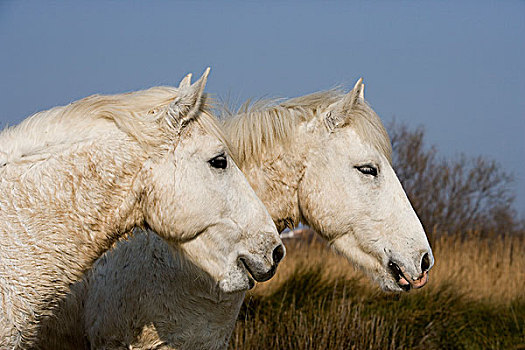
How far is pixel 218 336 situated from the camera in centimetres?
377

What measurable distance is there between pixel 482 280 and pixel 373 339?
4.82 metres

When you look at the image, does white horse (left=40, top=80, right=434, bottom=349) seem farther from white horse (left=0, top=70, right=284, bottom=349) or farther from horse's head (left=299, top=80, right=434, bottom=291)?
white horse (left=0, top=70, right=284, bottom=349)

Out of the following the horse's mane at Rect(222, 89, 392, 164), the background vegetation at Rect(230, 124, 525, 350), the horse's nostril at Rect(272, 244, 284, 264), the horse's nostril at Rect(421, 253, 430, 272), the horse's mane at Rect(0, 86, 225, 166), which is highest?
the horse's mane at Rect(0, 86, 225, 166)

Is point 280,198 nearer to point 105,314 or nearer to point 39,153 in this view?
point 105,314

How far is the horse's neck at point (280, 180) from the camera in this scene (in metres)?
3.94

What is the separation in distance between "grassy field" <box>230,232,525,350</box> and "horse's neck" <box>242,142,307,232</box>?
1968 mm

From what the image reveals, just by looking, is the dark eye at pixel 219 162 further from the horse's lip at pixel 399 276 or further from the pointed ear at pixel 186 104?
the horse's lip at pixel 399 276

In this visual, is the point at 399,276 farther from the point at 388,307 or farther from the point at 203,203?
the point at 388,307

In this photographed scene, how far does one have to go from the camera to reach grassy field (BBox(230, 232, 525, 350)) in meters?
6.27

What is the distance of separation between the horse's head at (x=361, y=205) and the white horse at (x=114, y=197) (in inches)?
43.3

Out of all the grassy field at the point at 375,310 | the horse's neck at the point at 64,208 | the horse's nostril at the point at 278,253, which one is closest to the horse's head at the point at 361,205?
the horse's nostril at the point at 278,253

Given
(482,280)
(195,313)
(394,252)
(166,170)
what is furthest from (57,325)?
(482,280)

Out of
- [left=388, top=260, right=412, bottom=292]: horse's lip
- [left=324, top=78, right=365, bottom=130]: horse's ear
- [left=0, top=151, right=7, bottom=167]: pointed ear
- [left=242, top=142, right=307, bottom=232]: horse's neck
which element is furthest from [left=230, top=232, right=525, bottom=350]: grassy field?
[left=0, top=151, right=7, bottom=167]: pointed ear

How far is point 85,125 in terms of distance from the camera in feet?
8.97
